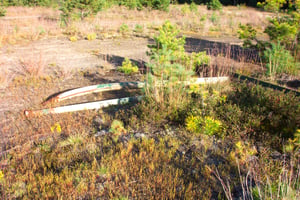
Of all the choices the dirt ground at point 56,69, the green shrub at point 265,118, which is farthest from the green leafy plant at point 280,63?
the green shrub at point 265,118

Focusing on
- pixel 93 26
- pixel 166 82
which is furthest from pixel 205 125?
pixel 93 26

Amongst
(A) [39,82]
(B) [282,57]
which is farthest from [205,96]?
(A) [39,82]

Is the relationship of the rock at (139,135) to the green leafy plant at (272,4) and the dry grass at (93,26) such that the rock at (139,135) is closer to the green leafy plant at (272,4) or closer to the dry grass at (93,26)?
the green leafy plant at (272,4)

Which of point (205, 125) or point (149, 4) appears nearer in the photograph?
point (205, 125)

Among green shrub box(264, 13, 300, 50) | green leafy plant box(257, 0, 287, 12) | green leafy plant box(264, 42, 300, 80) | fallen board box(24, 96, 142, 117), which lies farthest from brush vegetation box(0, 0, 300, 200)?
green leafy plant box(257, 0, 287, 12)

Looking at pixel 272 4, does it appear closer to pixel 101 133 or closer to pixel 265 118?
pixel 265 118

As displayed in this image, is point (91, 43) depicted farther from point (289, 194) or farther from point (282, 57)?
point (289, 194)

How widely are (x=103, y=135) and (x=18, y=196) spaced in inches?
65.8

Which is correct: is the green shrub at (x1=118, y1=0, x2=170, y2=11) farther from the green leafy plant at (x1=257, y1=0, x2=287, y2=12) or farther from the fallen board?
the fallen board

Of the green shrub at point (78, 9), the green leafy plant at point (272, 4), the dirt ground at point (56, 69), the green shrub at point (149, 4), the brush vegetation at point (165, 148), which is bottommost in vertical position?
the brush vegetation at point (165, 148)

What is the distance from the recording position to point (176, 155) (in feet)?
12.7

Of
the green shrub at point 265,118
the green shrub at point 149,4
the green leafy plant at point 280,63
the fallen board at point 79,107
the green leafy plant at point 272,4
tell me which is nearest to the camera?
the green shrub at point 265,118

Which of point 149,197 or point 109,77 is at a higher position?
point 109,77

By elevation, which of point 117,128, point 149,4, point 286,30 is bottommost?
point 117,128
